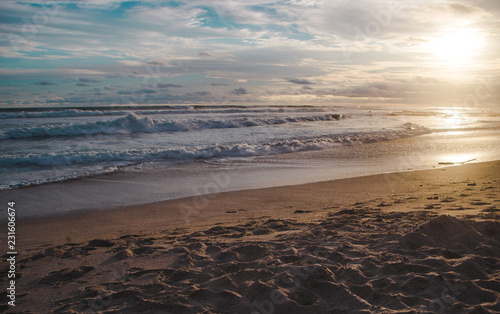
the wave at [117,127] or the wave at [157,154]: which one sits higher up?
the wave at [117,127]

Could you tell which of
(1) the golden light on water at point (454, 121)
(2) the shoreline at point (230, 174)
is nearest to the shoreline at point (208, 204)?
(2) the shoreline at point (230, 174)

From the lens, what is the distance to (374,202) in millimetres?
5664

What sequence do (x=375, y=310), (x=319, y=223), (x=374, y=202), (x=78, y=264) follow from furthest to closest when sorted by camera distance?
1. (x=374, y=202)
2. (x=319, y=223)
3. (x=78, y=264)
4. (x=375, y=310)

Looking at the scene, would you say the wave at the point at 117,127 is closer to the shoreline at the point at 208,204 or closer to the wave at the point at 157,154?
the wave at the point at 157,154

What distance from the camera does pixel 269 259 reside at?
3.23m

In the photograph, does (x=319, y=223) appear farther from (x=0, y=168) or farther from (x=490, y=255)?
(x=0, y=168)

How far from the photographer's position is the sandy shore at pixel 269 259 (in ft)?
8.30

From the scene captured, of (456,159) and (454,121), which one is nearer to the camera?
(456,159)

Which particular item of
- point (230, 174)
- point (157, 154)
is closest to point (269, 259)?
point (230, 174)

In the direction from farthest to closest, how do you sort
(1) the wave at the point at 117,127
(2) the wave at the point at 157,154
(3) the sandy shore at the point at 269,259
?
1. (1) the wave at the point at 117,127
2. (2) the wave at the point at 157,154
3. (3) the sandy shore at the point at 269,259

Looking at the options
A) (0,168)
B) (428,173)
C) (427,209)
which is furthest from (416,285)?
(0,168)

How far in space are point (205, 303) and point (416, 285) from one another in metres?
1.77

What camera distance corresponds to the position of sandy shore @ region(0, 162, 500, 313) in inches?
99.6

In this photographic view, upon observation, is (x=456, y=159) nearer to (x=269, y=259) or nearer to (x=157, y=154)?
(x=269, y=259)
